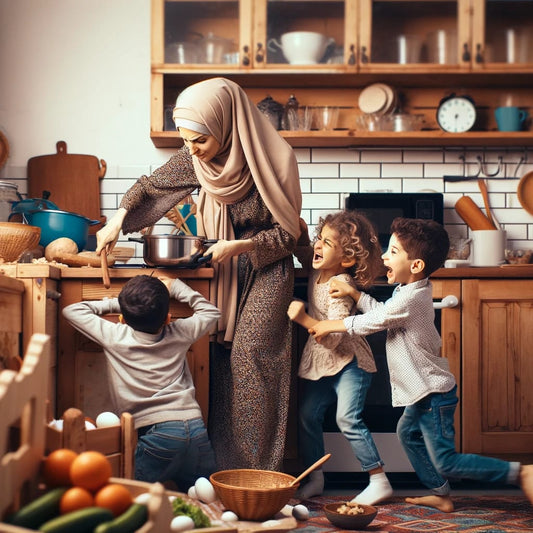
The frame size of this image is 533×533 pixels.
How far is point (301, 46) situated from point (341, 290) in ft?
4.98

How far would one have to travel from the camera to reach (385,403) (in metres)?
3.26

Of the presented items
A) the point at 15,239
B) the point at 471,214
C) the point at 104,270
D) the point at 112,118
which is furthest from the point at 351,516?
the point at 112,118

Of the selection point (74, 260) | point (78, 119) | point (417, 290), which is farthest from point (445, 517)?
point (78, 119)

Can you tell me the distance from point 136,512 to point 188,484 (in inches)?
51.7

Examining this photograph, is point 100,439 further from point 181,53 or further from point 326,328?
point 181,53

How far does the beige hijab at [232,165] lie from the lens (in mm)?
2691

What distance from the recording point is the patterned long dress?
275 centimetres

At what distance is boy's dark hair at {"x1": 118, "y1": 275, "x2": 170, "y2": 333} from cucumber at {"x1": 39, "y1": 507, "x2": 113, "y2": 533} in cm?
112

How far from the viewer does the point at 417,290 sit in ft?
8.95

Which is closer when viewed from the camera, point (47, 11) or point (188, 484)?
point (188, 484)

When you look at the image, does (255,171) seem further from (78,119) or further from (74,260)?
(78,119)

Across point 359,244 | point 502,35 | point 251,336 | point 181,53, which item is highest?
point 502,35

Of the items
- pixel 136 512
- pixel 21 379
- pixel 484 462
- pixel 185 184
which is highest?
pixel 185 184

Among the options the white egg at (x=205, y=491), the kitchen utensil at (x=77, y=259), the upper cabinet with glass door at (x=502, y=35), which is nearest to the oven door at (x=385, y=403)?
the white egg at (x=205, y=491)
